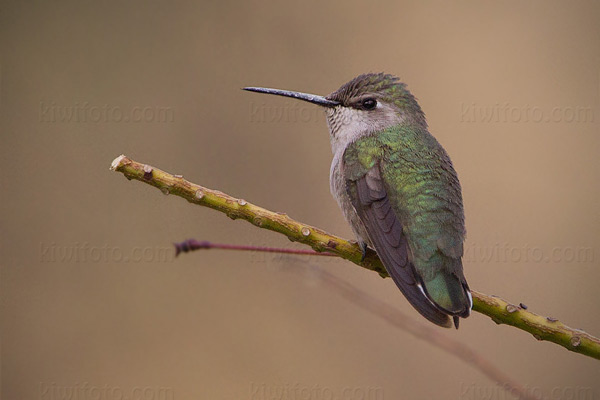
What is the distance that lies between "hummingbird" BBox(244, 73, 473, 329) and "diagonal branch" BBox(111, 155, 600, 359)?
332mm

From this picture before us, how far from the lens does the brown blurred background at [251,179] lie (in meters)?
5.14

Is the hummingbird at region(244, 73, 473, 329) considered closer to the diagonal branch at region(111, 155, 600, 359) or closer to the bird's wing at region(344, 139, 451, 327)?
the bird's wing at region(344, 139, 451, 327)

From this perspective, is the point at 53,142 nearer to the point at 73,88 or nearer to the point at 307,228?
the point at 73,88

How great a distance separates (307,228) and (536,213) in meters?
3.58

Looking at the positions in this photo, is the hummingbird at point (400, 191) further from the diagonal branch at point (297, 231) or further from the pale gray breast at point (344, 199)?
the diagonal branch at point (297, 231)

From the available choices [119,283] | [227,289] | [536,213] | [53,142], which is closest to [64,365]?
[119,283]

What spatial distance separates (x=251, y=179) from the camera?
18.5 feet

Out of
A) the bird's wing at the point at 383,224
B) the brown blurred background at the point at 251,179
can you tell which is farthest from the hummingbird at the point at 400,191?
the brown blurred background at the point at 251,179

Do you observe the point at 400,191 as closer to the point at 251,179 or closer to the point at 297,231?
the point at 297,231

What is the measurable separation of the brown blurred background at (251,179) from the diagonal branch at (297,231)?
8.08 feet

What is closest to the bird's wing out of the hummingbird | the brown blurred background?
the hummingbird

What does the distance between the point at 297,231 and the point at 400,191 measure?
921mm

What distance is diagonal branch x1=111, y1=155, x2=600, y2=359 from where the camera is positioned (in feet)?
6.76

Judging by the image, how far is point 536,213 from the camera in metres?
5.37
